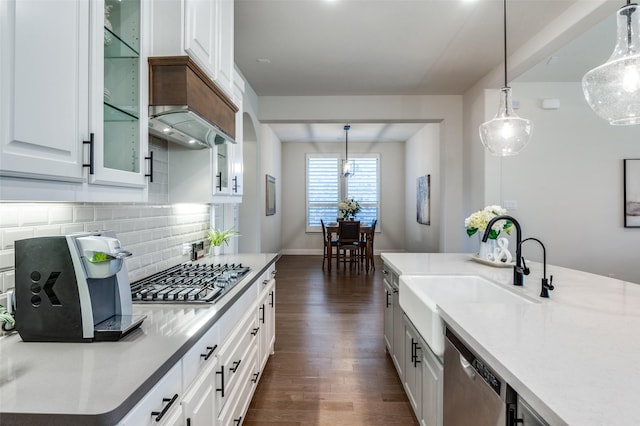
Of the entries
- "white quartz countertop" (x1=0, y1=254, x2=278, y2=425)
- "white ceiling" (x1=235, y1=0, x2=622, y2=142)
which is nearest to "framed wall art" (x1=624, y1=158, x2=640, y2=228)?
"white ceiling" (x1=235, y1=0, x2=622, y2=142)

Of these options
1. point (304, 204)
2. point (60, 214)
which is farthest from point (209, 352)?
point (304, 204)

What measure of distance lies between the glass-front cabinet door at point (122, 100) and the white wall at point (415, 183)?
4.69m

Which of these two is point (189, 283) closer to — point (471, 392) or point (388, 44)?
point (471, 392)

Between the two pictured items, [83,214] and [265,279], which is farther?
[265,279]

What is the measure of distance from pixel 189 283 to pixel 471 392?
137 centimetres

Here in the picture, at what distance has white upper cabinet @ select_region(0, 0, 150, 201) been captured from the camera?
2.65 feet

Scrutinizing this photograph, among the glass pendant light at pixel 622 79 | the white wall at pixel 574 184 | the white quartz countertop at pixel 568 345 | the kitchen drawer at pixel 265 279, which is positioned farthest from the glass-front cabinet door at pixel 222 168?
the white wall at pixel 574 184

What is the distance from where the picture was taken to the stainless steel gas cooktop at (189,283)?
1498 millimetres

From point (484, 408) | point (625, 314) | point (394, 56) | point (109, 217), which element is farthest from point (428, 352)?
point (394, 56)

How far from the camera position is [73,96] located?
1002 millimetres

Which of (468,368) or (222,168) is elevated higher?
(222,168)

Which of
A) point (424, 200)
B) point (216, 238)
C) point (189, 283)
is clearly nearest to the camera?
point (189, 283)

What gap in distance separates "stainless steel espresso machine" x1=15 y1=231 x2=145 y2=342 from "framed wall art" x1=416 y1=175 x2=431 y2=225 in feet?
20.7

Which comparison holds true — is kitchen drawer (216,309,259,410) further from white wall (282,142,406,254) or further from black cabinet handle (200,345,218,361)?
white wall (282,142,406,254)
